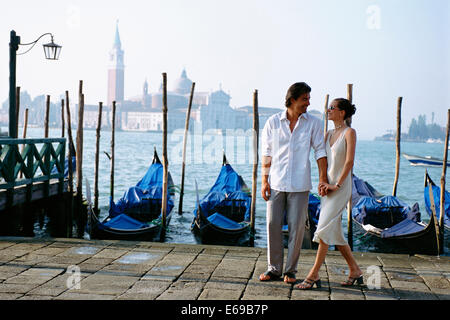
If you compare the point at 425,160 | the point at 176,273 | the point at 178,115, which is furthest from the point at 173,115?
the point at 176,273

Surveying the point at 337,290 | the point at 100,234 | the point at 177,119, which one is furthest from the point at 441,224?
the point at 177,119

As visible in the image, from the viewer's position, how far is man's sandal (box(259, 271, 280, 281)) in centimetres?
271

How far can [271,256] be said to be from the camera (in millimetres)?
2715

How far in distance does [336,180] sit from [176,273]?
36.5 inches

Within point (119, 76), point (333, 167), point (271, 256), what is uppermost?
point (119, 76)

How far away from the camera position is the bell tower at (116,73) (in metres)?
105

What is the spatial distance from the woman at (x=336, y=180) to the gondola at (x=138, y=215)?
12.8 ft

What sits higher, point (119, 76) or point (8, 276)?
point (119, 76)

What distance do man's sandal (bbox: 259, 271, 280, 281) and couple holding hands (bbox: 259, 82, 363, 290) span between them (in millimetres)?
76

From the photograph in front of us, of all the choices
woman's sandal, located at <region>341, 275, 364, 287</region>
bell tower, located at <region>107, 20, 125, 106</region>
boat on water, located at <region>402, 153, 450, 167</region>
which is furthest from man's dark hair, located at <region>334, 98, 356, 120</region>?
bell tower, located at <region>107, 20, 125, 106</region>

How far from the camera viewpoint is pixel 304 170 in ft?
8.47

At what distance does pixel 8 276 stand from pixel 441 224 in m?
5.03

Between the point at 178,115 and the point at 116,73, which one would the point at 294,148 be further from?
the point at 116,73
